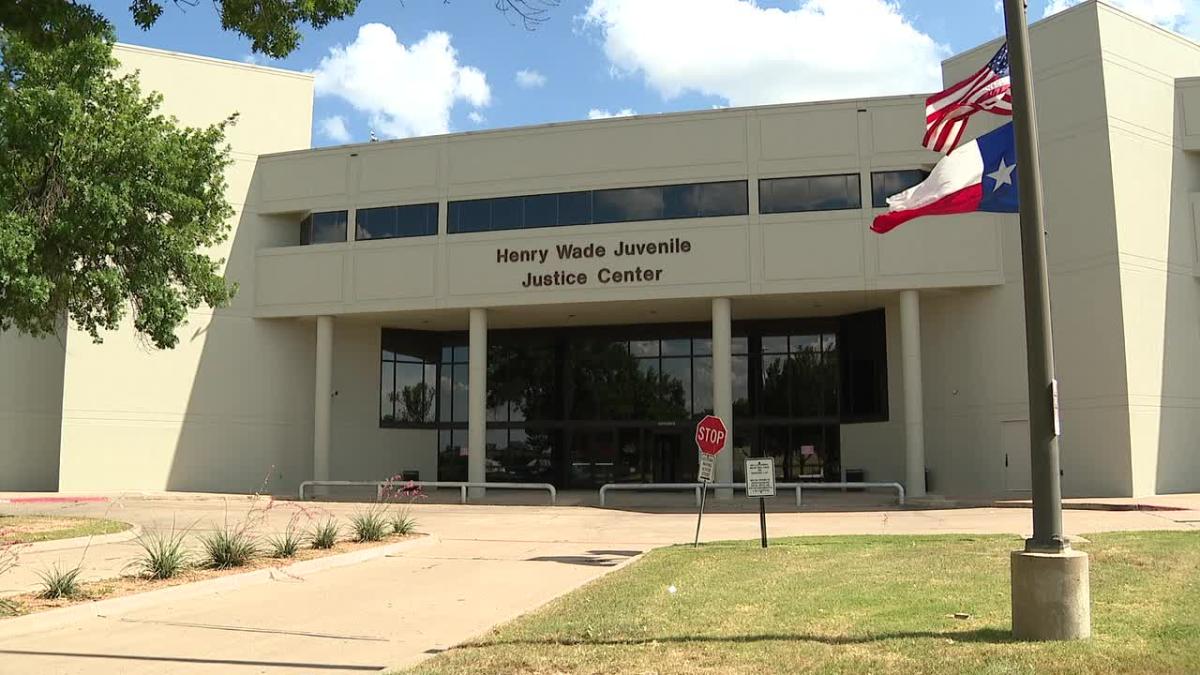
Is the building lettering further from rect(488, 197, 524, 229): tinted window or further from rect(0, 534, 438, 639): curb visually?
rect(0, 534, 438, 639): curb

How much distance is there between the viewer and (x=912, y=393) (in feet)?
91.5

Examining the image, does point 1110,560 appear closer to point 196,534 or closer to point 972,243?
point 196,534

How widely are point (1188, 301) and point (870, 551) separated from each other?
17.8 metres

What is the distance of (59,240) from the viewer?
728 inches

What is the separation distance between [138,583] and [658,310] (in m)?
22.2

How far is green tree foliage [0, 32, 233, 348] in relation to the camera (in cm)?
1789

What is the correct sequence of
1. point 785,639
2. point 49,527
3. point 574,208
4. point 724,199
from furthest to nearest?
point 574,208, point 724,199, point 49,527, point 785,639

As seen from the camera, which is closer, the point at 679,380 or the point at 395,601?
the point at 395,601

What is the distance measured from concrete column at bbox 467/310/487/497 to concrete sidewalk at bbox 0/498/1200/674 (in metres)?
8.53

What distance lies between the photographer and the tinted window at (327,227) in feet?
108

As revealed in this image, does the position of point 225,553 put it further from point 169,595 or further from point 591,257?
point 591,257

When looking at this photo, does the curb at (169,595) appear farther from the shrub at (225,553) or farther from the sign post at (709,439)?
the sign post at (709,439)

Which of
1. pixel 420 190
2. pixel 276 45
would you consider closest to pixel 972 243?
pixel 420 190

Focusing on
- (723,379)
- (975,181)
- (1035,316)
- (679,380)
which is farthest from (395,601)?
(679,380)
